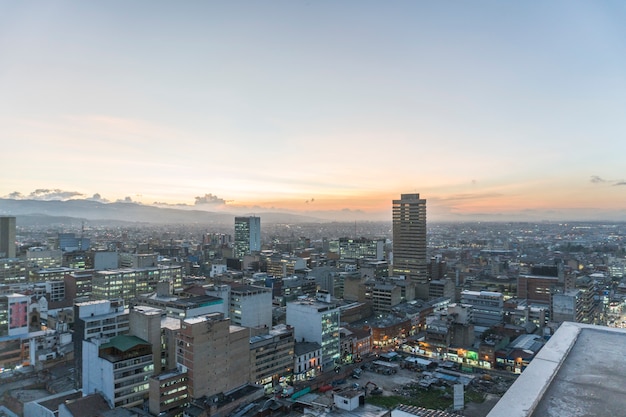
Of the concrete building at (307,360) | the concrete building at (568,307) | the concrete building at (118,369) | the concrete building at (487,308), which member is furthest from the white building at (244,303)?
the concrete building at (568,307)

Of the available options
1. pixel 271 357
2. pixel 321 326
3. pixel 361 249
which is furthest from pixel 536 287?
pixel 271 357

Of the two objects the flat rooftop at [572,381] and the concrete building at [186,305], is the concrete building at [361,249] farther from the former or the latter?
the flat rooftop at [572,381]

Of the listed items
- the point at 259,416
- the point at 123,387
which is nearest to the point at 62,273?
the point at 123,387

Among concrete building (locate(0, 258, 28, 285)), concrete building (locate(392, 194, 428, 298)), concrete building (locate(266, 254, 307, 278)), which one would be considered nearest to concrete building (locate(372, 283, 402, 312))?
concrete building (locate(392, 194, 428, 298))

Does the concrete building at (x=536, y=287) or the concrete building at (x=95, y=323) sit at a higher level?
the concrete building at (x=95, y=323)

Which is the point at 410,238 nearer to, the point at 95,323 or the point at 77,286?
the point at 77,286

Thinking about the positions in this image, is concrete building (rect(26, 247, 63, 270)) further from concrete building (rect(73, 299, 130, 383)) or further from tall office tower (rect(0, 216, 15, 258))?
concrete building (rect(73, 299, 130, 383))
